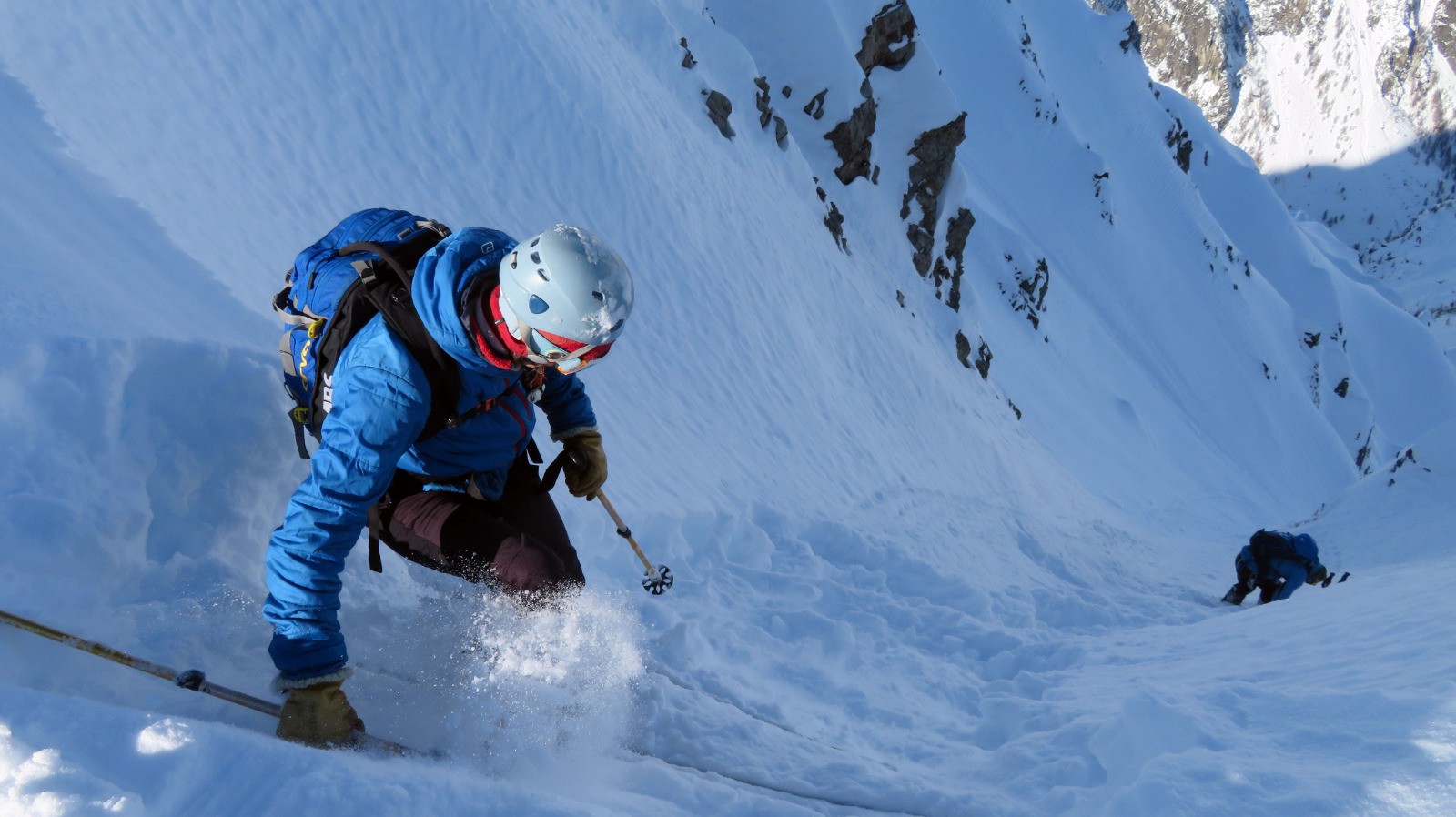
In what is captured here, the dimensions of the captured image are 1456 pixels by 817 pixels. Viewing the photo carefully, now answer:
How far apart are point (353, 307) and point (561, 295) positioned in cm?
69

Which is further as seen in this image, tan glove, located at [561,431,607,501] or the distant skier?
the distant skier

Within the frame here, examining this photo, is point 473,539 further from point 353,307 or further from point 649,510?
point 649,510

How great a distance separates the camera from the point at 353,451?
2.41 metres

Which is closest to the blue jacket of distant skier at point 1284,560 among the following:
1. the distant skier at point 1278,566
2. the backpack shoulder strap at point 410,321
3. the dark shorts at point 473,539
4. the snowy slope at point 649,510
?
the distant skier at point 1278,566

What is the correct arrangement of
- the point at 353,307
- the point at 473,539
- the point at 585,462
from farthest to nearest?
the point at 585,462
the point at 473,539
the point at 353,307

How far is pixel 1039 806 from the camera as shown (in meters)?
3.33

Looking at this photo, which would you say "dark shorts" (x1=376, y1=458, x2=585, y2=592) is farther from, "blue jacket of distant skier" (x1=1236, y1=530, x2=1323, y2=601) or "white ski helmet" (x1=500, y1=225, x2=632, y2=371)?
"blue jacket of distant skier" (x1=1236, y1=530, x2=1323, y2=601)

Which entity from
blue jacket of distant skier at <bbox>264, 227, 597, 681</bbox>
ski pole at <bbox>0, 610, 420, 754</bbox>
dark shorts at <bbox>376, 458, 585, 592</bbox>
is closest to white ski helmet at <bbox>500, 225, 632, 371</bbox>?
blue jacket of distant skier at <bbox>264, 227, 597, 681</bbox>

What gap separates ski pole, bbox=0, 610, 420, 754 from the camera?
7.66 ft

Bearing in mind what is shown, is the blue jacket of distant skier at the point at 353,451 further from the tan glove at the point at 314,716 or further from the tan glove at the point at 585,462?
the tan glove at the point at 585,462

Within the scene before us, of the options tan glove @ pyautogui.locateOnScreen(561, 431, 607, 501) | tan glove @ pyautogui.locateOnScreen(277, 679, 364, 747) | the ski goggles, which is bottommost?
tan glove @ pyautogui.locateOnScreen(277, 679, 364, 747)

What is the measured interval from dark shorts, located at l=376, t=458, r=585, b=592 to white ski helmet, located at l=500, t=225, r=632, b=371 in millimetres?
746

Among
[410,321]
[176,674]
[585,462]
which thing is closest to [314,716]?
[176,674]

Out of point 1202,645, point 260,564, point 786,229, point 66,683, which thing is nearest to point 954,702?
point 1202,645
